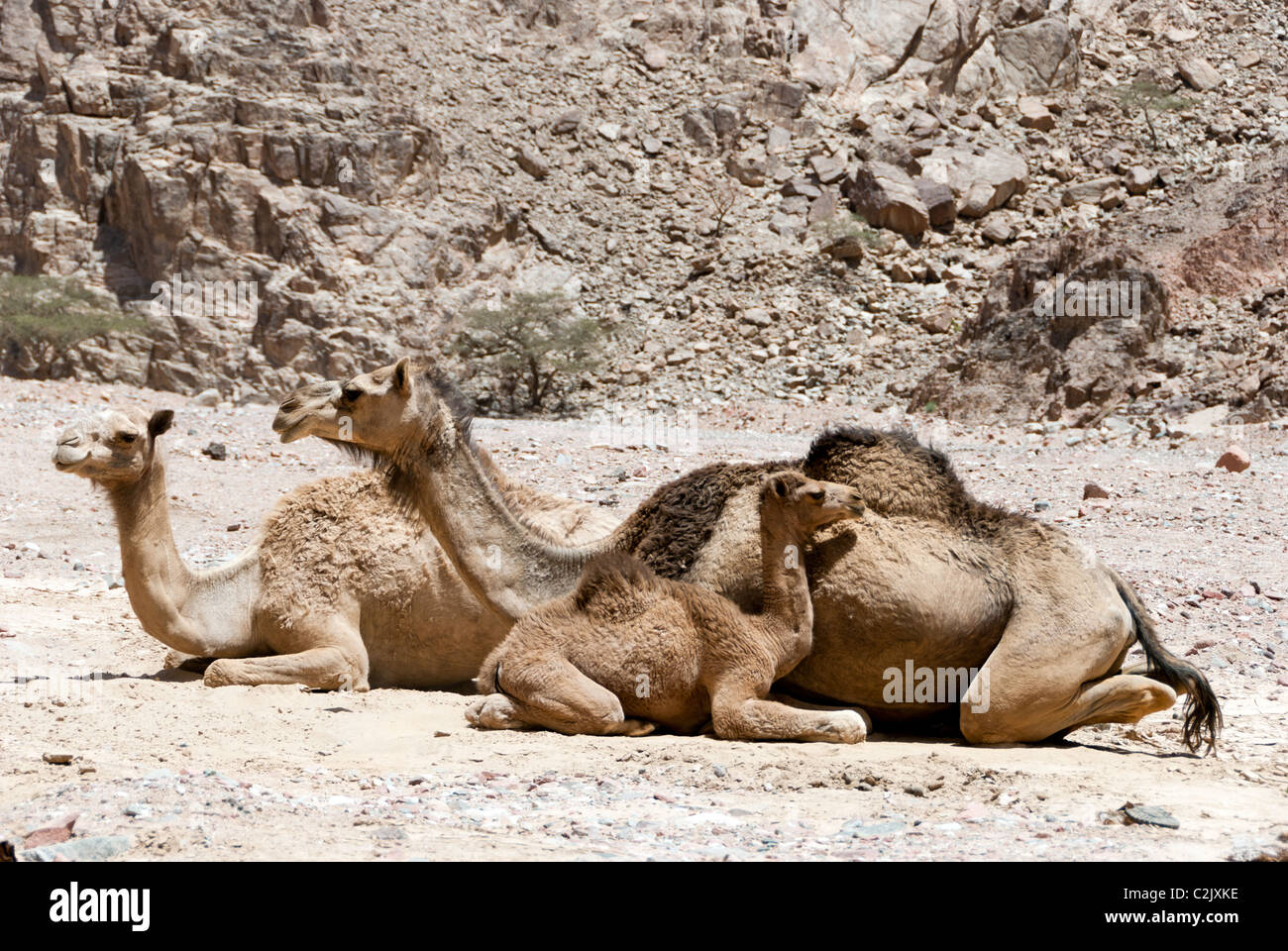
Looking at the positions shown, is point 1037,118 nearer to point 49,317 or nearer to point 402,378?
point 49,317

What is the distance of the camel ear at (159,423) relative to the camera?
7191 mm

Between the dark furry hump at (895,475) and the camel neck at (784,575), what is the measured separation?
45 cm

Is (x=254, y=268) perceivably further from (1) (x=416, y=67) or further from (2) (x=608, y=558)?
(2) (x=608, y=558)

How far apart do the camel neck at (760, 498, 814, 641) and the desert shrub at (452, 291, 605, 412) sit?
2467 centimetres

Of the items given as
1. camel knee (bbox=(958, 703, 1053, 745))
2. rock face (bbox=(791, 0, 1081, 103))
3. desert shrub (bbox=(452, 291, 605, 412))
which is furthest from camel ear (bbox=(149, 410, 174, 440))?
rock face (bbox=(791, 0, 1081, 103))

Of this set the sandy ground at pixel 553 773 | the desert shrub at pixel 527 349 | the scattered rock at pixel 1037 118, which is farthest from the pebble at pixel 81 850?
the scattered rock at pixel 1037 118

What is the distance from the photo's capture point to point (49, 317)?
99.4ft

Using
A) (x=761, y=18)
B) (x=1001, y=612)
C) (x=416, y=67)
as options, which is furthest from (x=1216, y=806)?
(x=761, y=18)

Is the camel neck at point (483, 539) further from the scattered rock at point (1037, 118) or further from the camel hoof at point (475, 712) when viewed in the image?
the scattered rock at point (1037, 118)

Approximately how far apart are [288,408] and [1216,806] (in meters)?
4.39

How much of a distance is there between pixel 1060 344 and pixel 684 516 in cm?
1951

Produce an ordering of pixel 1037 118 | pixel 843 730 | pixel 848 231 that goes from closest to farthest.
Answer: pixel 843 730 → pixel 848 231 → pixel 1037 118

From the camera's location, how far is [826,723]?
6.14 m

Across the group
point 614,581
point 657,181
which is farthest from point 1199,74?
point 614,581
